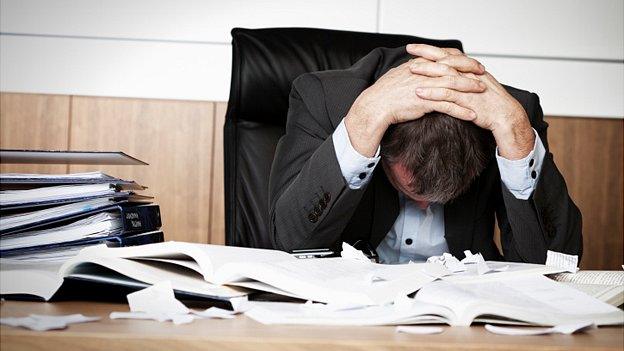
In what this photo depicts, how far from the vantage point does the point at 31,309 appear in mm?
603

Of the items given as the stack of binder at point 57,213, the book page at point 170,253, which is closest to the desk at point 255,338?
the book page at point 170,253

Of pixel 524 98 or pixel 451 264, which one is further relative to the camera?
pixel 524 98

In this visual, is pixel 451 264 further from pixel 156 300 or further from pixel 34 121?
pixel 34 121

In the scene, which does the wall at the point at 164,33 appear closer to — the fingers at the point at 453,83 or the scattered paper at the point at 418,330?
the fingers at the point at 453,83

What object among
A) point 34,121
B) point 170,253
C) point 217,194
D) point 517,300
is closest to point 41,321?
point 170,253

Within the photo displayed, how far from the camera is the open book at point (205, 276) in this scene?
652 millimetres

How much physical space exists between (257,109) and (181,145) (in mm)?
933

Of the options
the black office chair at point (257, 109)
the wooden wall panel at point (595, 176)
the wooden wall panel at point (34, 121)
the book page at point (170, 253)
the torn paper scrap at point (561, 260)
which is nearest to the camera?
the book page at point (170, 253)

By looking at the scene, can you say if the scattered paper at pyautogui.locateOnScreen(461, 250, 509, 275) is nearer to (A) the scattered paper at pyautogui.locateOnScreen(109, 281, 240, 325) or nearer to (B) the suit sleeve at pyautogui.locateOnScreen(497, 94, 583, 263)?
(A) the scattered paper at pyautogui.locateOnScreen(109, 281, 240, 325)

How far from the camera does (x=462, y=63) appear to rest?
1243 mm

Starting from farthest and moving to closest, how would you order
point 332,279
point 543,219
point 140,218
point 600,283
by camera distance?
point 543,219, point 140,218, point 600,283, point 332,279

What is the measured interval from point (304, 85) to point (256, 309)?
1054mm

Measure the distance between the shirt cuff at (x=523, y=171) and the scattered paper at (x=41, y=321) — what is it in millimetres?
958

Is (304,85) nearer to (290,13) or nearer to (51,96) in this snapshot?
(290,13)
